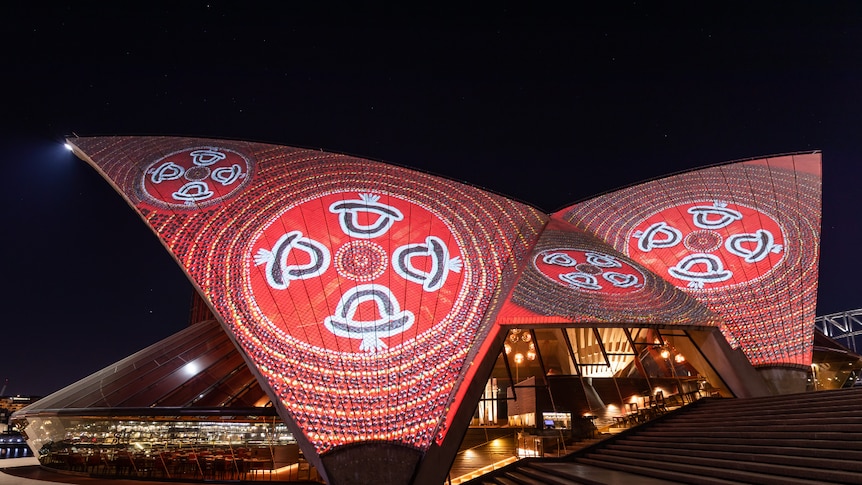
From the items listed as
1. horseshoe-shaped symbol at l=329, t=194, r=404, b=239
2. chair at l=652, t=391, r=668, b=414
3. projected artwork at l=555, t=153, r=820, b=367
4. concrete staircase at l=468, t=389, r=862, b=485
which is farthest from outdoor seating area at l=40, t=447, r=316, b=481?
projected artwork at l=555, t=153, r=820, b=367

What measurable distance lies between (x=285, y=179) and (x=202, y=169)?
2.35m

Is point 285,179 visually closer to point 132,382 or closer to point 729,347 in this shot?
point 132,382

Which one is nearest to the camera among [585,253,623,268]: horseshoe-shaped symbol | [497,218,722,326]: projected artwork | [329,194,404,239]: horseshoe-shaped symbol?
[497,218,722,326]: projected artwork

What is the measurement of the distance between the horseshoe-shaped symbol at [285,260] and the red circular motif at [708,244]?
33.3 feet

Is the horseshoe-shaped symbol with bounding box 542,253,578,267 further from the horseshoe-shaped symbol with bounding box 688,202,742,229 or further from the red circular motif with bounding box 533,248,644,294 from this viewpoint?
the horseshoe-shaped symbol with bounding box 688,202,742,229

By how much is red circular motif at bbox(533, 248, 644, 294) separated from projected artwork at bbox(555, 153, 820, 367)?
6.22ft

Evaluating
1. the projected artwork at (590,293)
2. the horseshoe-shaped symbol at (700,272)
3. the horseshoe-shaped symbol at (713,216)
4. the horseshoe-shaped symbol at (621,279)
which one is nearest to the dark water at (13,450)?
the projected artwork at (590,293)

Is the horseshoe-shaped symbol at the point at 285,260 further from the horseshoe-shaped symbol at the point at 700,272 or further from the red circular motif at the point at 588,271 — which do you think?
the horseshoe-shaped symbol at the point at 700,272

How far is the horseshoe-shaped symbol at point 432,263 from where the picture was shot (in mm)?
11805

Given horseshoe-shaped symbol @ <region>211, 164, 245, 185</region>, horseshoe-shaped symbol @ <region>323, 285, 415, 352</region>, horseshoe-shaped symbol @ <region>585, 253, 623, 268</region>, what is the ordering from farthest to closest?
1. horseshoe-shaped symbol @ <region>585, 253, 623, 268</region>
2. horseshoe-shaped symbol @ <region>211, 164, 245, 185</region>
3. horseshoe-shaped symbol @ <region>323, 285, 415, 352</region>

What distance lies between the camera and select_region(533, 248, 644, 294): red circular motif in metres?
13.1

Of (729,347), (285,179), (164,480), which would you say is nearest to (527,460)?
(729,347)

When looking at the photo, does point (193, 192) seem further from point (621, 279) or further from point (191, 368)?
point (621, 279)

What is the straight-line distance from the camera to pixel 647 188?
1848 centimetres
